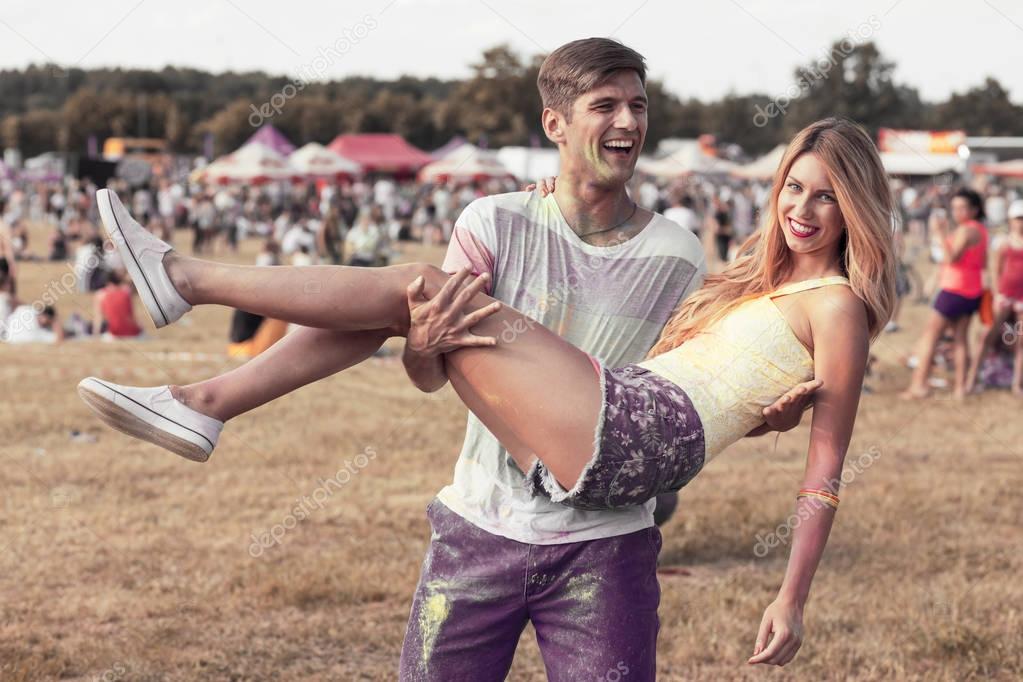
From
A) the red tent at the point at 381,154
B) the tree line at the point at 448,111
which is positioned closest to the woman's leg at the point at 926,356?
the red tent at the point at 381,154

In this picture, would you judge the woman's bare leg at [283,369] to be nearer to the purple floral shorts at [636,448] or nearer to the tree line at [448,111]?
the purple floral shorts at [636,448]

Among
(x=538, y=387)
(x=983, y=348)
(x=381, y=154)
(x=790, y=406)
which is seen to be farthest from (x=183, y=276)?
(x=381, y=154)

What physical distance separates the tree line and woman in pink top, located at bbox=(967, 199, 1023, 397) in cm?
5329

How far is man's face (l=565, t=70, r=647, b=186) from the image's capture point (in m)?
2.75

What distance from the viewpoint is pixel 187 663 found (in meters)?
4.89

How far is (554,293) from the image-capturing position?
9.12ft

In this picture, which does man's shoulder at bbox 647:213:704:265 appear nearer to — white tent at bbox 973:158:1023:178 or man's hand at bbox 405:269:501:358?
man's hand at bbox 405:269:501:358

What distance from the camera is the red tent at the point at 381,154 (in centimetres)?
4644

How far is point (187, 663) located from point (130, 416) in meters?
2.47

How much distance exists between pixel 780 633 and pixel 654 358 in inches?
27.1

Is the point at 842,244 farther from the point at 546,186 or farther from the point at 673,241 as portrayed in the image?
the point at 546,186

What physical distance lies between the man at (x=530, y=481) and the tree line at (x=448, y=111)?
61.2 metres

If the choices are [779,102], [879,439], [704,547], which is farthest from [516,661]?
[779,102]

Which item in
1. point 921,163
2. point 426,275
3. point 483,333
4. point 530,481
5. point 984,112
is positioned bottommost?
point 530,481
